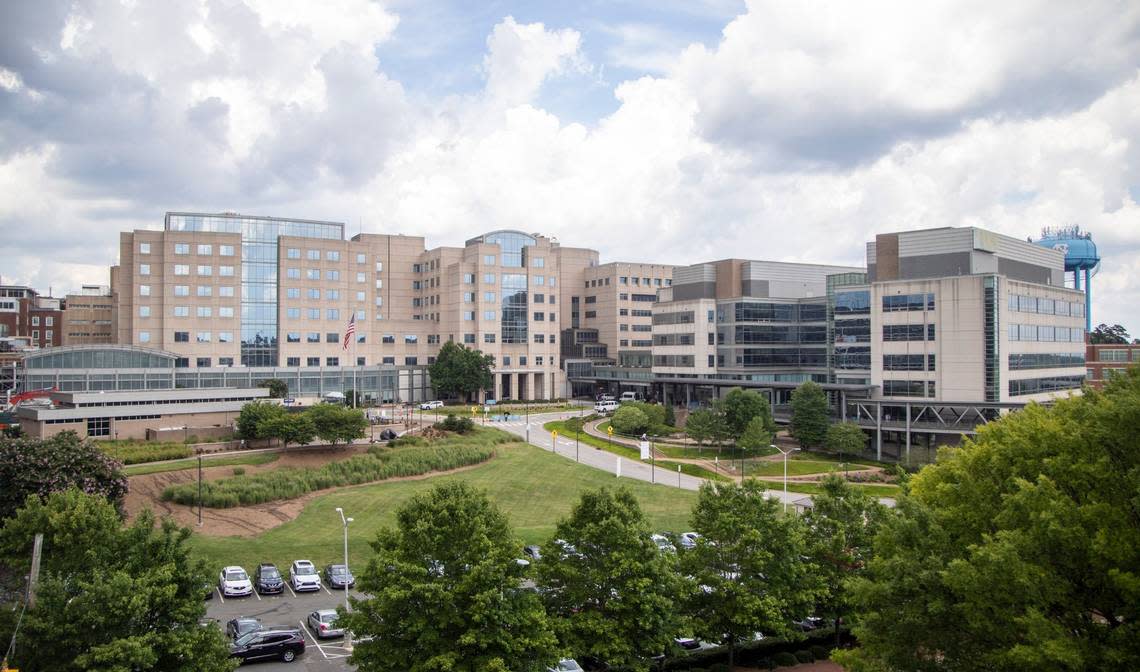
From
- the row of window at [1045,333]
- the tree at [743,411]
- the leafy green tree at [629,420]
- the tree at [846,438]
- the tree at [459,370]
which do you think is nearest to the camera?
the row of window at [1045,333]

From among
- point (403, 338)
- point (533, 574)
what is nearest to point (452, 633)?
point (533, 574)

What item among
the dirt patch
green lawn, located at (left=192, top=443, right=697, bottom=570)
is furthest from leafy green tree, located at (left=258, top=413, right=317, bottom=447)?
green lawn, located at (left=192, top=443, right=697, bottom=570)

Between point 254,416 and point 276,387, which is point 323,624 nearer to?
point 254,416

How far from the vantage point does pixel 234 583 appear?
35344mm

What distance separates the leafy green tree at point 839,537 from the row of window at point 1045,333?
45220 millimetres

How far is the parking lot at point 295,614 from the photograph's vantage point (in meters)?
27.9

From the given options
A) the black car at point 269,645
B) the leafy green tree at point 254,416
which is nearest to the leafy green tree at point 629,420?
the leafy green tree at point 254,416

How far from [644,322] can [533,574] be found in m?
103

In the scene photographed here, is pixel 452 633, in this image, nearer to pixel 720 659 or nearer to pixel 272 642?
pixel 272 642

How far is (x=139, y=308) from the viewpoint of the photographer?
93188 mm

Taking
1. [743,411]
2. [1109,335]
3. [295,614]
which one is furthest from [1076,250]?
[295,614]

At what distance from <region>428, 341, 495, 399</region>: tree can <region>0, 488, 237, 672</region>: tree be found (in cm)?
7713

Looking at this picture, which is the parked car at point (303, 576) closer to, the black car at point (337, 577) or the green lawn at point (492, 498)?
the black car at point (337, 577)

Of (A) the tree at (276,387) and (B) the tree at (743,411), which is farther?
(A) the tree at (276,387)
